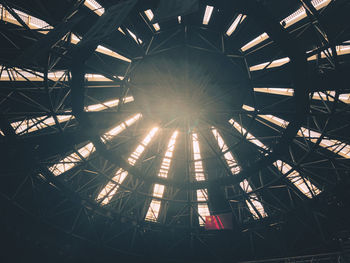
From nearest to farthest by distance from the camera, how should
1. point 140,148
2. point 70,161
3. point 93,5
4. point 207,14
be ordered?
point 93,5 < point 207,14 < point 70,161 < point 140,148

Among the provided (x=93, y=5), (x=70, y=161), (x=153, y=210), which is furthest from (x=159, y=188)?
(x=93, y=5)

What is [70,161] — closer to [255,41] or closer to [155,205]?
[155,205]

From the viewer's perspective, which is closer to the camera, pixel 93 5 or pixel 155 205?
pixel 93 5

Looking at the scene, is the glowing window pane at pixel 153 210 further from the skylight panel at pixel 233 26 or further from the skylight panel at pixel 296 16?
the skylight panel at pixel 296 16

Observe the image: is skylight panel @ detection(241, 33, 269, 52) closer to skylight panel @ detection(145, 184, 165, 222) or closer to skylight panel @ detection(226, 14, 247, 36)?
skylight panel @ detection(226, 14, 247, 36)

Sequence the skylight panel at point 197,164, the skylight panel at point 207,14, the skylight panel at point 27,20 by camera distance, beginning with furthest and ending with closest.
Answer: the skylight panel at point 197,164, the skylight panel at point 207,14, the skylight panel at point 27,20

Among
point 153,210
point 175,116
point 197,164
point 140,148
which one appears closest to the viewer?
point 175,116

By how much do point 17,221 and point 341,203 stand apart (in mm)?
20577

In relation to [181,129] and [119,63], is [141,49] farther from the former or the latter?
[181,129]

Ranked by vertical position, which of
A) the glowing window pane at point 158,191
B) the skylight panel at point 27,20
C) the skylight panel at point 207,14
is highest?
the skylight panel at point 207,14

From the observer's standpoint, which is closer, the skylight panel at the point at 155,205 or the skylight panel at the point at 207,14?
the skylight panel at the point at 207,14

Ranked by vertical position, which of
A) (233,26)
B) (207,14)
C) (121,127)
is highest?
(207,14)

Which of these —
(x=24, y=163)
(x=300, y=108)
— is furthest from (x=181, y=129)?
(x=24, y=163)

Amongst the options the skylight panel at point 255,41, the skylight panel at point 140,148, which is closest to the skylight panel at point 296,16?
the skylight panel at point 255,41
